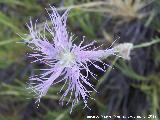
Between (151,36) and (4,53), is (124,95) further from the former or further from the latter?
(4,53)

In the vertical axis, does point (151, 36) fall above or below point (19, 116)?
above

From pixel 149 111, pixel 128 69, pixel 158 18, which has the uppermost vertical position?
pixel 158 18

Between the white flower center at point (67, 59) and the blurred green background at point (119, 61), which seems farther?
the blurred green background at point (119, 61)

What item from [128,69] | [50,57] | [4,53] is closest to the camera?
[50,57]

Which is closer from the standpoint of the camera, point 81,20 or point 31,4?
point 81,20

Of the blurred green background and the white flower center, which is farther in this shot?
the blurred green background

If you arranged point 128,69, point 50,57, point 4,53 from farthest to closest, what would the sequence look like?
point 4,53, point 128,69, point 50,57

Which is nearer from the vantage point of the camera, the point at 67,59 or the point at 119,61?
the point at 67,59

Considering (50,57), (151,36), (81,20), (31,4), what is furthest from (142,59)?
(50,57)
